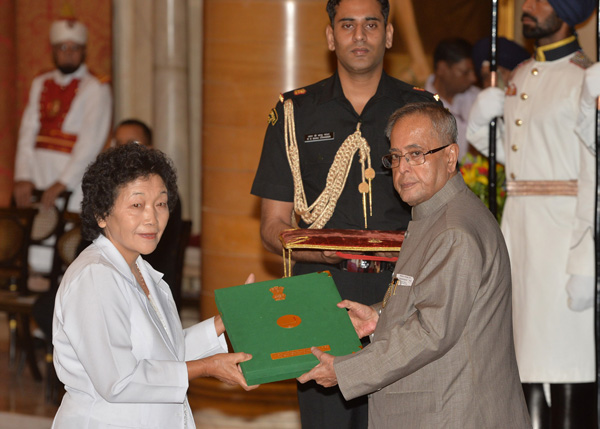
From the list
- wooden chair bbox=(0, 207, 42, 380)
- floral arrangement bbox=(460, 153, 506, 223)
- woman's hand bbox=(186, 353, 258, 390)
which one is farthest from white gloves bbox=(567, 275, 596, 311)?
wooden chair bbox=(0, 207, 42, 380)

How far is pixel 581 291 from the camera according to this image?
442cm

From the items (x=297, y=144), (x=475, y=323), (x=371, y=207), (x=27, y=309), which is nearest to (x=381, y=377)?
(x=475, y=323)

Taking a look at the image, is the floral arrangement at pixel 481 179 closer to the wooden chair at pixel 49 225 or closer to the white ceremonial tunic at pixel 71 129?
the wooden chair at pixel 49 225

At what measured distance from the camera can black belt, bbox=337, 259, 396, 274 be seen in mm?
3289

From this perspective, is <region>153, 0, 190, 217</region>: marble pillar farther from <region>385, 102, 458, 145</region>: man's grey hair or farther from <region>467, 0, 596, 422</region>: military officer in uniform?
<region>385, 102, 458, 145</region>: man's grey hair

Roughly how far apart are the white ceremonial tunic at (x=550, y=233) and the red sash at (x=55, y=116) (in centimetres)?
472

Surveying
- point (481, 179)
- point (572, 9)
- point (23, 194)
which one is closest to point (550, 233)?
point (481, 179)

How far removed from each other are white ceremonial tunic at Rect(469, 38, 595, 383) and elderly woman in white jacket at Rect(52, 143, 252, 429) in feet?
7.47

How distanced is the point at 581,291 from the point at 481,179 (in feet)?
3.34

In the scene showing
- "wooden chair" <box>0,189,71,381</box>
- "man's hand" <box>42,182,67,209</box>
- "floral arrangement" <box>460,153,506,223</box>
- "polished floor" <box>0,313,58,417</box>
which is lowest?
"polished floor" <box>0,313,58,417</box>

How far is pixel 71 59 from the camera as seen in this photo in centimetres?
806

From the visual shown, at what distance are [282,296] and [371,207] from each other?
62 centimetres

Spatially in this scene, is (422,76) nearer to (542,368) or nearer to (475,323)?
(542,368)

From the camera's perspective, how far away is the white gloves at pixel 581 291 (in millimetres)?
4410
